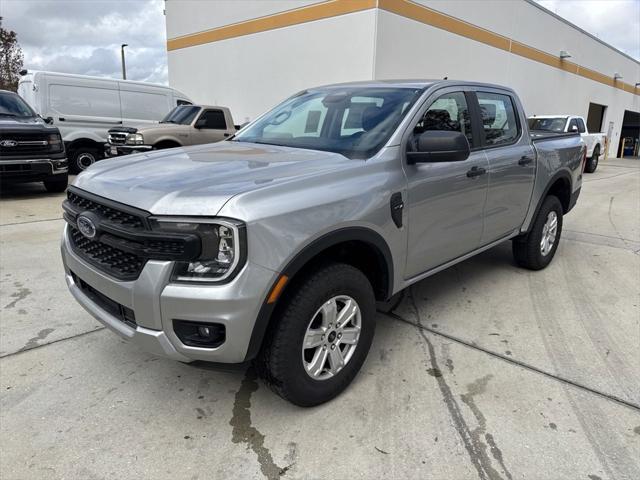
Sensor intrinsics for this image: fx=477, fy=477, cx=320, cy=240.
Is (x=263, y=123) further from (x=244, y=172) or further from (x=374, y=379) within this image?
(x=374, y=379)

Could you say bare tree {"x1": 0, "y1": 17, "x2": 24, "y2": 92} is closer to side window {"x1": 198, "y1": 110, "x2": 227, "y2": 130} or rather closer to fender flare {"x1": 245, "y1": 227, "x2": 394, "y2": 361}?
side window {"x1": 198, "y1": 110, "x2": 227, "y2": 130}

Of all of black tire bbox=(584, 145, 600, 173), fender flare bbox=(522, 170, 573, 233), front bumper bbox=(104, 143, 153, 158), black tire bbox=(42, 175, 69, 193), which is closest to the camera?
fender flare bbox=(522, 170, 573, 233)

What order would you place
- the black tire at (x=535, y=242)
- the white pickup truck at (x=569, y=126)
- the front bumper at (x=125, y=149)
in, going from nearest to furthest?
the black tire at (x=535, y=242)
the front bumper at (x=125, y=149)
the white pickup truck at (x=569, y=126)

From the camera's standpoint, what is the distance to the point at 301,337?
238cm

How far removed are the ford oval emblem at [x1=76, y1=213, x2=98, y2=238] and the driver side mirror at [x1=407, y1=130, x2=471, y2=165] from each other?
6.02 ft

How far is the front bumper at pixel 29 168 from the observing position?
801cm

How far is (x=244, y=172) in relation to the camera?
2.49m

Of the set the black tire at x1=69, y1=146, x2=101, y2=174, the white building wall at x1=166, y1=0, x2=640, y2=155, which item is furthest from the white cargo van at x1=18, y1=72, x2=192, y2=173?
the white building wall at x1=166, y1=0, x2=640, y2=155

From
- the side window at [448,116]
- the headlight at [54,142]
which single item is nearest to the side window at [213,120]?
the headlight at [54,142]

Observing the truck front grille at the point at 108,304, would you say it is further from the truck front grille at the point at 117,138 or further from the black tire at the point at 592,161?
the black tire at the point at 592,161

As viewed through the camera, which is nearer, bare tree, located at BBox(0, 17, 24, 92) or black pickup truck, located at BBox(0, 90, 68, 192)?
black pickup truck, located at BBox(0, 90, 68, 192)

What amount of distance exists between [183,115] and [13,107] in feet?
11.7

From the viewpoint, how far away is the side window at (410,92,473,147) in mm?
3271

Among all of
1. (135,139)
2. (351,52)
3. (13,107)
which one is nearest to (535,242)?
(135,139)
